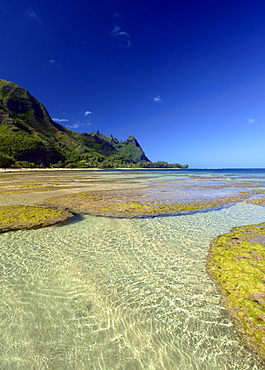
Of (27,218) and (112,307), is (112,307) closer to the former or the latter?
(112,307)

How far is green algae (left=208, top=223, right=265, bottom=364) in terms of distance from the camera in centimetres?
373

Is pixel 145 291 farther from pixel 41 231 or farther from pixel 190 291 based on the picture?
pixel 41 231

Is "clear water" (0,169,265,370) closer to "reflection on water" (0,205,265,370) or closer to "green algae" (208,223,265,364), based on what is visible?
"reflection on water" (0,205,265,370)

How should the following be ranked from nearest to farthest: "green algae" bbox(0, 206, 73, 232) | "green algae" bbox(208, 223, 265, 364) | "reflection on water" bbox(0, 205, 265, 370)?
1. "reflection on water" bbox(0, 205, 265, 370)
2. "green algae" bbox(208, 223, 265, 364)
3. "green algae" bbox(0, 206, 73, 232)

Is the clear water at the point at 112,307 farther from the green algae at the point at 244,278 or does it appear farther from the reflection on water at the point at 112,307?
the green algae at the point at 244,278

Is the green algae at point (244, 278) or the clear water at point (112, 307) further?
the green algae at point (244, 278)

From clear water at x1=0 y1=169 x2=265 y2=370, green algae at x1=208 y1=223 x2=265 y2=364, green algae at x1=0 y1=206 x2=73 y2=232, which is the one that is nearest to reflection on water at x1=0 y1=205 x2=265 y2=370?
clear water at x1=0 y1=169 x2=265 y2=370

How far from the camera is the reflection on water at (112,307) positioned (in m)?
3.17

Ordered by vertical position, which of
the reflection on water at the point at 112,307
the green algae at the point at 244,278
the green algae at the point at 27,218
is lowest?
the green algae at the point at 27,218

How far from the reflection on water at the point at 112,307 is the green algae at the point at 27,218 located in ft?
6.25

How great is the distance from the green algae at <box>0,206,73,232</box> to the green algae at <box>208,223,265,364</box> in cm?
903

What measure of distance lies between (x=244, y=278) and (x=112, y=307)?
409cm

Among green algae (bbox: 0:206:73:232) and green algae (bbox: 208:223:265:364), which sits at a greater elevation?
green algae (bbox: 208:223:265:364)

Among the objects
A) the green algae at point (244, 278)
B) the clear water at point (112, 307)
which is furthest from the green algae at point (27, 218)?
the green algae at point (244, 278)
